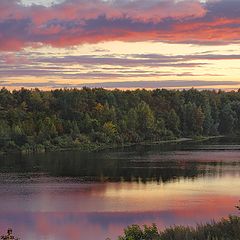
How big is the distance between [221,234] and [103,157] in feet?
156

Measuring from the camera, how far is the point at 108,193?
35469mm

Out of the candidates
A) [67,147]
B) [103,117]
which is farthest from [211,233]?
[103,117]

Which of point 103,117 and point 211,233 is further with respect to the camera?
point 103,117

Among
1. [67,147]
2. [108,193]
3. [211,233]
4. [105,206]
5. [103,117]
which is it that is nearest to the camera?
[211,233]

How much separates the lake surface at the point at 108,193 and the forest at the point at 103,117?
1238 centimetres

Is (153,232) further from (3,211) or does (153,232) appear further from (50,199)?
(50,199)

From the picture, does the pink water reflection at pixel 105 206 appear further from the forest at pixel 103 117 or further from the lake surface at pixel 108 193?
the forest at pixel 103 117

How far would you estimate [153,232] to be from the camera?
13695 millimetres

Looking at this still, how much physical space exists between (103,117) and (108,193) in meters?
51.0

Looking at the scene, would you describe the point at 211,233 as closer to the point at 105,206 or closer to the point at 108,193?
the point at 105,206

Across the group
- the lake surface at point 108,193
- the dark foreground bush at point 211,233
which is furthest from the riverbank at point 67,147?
the dark foreground bush at point 211,233

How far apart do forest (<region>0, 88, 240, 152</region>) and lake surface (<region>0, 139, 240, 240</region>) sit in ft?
40.6

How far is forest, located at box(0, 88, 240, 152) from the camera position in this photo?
7212 cm

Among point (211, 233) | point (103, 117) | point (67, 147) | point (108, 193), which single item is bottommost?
point (108, 193)
